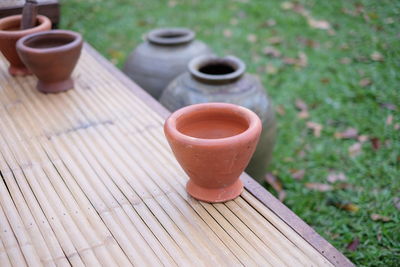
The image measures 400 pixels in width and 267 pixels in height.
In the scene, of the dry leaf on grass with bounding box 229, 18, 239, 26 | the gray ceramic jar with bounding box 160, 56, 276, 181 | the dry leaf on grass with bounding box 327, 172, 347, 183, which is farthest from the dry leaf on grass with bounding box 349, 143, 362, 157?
the dry leaf on grass with bounding box 229, 18, 239, 26

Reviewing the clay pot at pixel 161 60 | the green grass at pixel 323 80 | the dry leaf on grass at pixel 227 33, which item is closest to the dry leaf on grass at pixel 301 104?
the green grass at pixel 323 80

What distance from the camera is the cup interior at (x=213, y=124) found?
1.61m

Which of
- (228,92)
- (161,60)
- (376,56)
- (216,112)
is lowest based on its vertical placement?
(376,56)

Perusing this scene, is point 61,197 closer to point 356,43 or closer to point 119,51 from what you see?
point 119,51

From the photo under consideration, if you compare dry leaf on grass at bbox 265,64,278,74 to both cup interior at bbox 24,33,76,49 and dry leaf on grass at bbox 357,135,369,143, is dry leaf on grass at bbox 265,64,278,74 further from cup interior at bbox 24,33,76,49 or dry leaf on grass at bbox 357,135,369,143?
cup interior at bbox 24,33,76,49

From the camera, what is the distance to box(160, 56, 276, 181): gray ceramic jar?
236cm

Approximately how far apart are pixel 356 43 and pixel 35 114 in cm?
343

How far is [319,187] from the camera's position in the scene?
2.72 m

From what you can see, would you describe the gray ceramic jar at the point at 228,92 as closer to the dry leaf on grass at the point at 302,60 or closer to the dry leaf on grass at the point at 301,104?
the dry leaf on grass at the point at 301,104

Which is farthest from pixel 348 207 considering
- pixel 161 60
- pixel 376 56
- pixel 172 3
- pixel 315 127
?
pixel 172 3

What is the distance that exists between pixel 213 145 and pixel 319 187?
1533 millimetres

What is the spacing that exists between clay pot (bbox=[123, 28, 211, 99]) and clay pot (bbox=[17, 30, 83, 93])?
73 cm

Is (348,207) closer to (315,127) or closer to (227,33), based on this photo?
(315,127)

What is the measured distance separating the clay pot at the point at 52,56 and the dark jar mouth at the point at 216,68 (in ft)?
2.25
